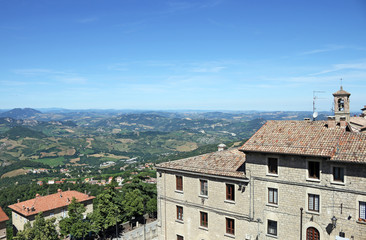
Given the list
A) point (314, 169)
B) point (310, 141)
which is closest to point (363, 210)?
point (314, 169)

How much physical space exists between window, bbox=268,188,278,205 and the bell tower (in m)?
10.1

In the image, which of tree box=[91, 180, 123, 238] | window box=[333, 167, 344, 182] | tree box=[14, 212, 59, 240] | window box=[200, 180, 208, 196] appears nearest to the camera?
window box=[333, 167, 344, 182]

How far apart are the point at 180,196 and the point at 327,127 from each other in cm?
1778

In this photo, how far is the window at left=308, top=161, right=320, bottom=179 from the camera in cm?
2370

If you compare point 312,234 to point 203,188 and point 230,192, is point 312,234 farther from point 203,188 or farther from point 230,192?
point 203,188

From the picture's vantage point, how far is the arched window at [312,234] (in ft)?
78.8

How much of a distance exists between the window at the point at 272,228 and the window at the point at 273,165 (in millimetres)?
4803

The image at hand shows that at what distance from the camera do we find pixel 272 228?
26484 mm

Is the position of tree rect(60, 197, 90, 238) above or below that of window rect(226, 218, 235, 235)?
below

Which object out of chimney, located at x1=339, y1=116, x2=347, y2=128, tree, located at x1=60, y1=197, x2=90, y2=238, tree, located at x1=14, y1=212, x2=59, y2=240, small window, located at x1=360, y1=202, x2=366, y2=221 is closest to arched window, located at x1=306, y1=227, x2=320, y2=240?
small window, located at x1=360, y1=202, x2=366, y2=221

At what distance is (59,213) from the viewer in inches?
2569

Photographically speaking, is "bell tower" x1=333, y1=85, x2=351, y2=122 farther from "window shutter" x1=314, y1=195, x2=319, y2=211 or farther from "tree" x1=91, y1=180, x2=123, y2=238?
"tree" x1=91, y1=180, x2=123, y2=238

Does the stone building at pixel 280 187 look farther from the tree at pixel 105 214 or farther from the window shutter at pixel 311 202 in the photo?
the tree at pixel 105 214

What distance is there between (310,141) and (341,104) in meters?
7.59
